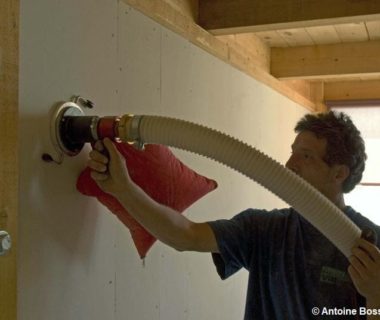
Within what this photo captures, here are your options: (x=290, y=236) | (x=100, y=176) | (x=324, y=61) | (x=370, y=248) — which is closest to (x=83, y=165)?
(x=100, y=176)

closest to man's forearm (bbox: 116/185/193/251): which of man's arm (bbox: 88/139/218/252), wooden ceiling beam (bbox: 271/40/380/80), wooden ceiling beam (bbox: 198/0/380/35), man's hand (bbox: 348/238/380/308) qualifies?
man's arm (bbox: 88/139/218/252)

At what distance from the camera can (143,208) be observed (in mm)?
1279

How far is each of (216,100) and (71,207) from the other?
1.20m

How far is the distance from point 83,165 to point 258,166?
0.50 metres

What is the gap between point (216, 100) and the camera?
7.62 feet

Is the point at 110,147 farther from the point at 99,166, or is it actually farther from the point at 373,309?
the point at 373,309

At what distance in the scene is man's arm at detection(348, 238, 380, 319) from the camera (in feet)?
3.69

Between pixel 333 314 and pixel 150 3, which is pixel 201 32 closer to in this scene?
pixel 150 3

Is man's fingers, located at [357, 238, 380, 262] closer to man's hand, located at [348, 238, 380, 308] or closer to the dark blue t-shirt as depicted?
man's hand, located at [348, 238, 380, 308]

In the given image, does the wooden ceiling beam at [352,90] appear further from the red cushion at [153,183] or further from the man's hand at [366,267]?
the man's hand at [366,267]

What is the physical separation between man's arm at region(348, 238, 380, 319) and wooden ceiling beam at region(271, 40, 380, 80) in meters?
2.39

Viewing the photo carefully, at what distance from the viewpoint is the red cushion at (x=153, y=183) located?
1286 mm

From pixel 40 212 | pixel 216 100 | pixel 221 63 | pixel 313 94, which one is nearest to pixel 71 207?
pixel 40 212

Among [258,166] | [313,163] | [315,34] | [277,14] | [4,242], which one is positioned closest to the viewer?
[4,242]
